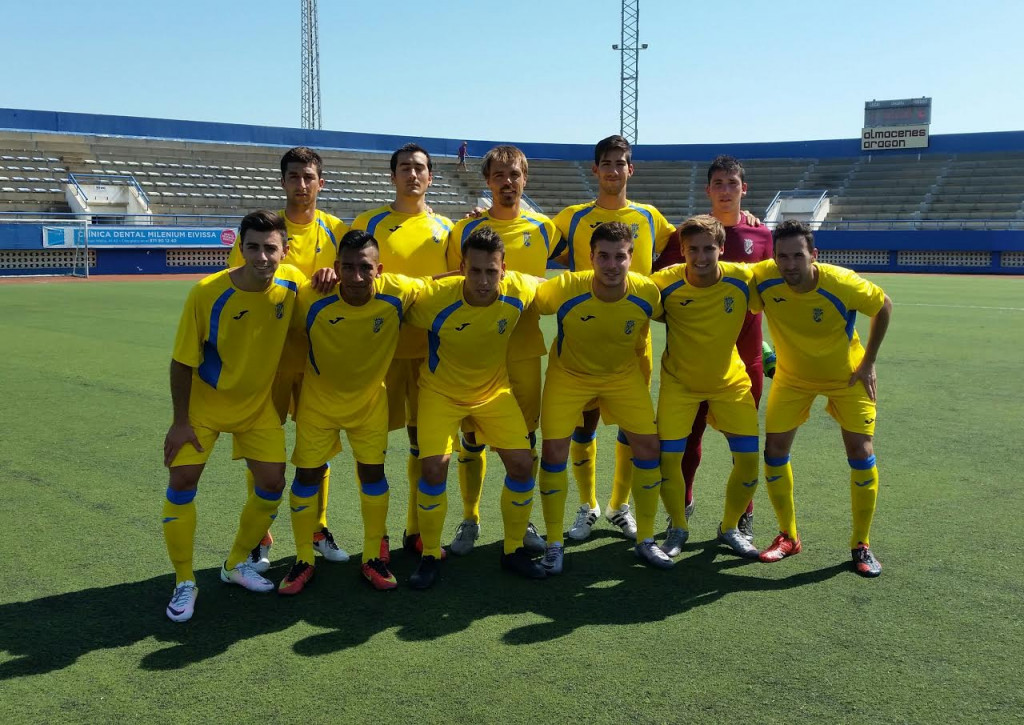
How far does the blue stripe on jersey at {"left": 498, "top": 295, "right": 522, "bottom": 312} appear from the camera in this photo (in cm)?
445

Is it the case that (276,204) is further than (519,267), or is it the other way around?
(276,204)

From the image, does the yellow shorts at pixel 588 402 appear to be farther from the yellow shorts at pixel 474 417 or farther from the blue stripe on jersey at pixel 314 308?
the blue stripe on jersey at pixel 314 308

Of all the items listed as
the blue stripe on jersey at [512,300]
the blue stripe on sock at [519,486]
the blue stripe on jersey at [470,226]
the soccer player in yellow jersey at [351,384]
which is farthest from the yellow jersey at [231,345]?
the blue stripe on sock at [519,486]

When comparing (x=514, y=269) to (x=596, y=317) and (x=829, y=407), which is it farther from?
(x=829, y=407)

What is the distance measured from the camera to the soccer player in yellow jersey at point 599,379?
4539 mm

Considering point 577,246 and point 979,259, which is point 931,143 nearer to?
point 979,259

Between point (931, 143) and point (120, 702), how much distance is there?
1803 inches

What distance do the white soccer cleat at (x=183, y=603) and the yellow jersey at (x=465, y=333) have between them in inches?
58.6

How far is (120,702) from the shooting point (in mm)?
3066

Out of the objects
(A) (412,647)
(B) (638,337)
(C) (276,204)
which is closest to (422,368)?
(B) (638,337)

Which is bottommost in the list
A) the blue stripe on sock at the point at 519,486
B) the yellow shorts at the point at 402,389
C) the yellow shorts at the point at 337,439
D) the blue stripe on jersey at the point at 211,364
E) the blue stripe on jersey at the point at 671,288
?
the blue stripe on sock at the point at 519,486

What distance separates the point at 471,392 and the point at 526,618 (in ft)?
3.99

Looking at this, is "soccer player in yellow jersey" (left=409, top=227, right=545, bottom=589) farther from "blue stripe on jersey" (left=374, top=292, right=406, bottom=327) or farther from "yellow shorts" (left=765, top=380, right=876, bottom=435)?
"yellow shorts" (left=765, top=380, right=876, bottom=435)

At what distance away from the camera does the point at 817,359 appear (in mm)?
4617
